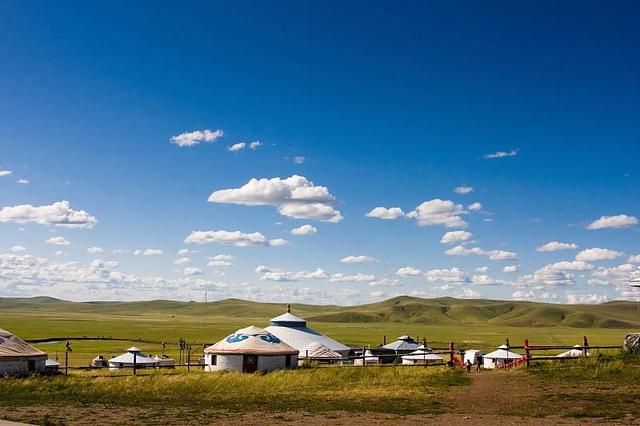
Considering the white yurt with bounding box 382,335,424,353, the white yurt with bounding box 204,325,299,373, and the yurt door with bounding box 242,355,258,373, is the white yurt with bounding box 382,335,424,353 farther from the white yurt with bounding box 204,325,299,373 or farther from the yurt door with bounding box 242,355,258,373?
the yurt door with bounding box 242,355,258,373

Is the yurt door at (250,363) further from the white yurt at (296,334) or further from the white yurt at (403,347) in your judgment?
the white yurt at (403,347)

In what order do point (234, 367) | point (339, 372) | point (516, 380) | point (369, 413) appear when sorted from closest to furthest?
1. point (369, 413)
2. point (516, 380)
3. point (339, 372)
4. point (234, 367)

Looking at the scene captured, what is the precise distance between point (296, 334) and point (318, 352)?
184 inches

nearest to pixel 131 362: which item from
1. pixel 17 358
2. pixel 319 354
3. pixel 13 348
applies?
pixel 319 354

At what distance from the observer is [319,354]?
4878 centimetres

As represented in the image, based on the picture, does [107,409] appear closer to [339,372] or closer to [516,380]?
[339,372]

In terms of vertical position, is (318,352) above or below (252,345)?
below

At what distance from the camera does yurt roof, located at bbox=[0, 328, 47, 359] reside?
35.4 m

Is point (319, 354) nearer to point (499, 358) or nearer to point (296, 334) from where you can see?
point (296, 334)

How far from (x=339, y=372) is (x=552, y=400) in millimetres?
13907

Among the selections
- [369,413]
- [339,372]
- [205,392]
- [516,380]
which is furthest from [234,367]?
[369,413]

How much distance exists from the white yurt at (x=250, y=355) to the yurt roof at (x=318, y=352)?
625cm

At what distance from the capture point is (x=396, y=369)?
3691 cm

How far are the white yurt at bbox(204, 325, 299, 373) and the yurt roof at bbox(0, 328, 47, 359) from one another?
31.8 ft
